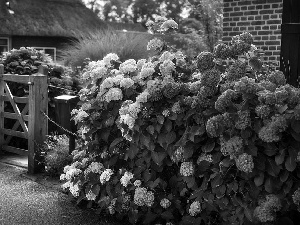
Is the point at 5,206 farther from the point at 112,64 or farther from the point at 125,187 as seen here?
the point at 112,64

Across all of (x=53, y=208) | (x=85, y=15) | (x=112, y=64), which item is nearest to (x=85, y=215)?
(x=53, y=208)

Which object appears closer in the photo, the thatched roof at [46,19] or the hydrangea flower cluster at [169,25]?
the hydrangea flower cluster at [169,25]

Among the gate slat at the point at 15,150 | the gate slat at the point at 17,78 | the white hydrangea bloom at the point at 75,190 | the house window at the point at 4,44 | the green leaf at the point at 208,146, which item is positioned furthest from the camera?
the house window at the point at 4,44

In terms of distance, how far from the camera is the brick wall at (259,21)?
7.41 metres

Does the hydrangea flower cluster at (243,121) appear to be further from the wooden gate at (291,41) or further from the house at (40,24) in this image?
the house at (40,24)

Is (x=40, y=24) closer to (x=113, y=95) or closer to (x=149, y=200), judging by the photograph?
(x=113, y=95)

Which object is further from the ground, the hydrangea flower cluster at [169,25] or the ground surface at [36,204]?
the hydrangea flower cluster at [169,25]

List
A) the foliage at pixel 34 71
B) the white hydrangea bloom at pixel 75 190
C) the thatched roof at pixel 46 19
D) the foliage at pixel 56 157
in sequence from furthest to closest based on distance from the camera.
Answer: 1. the thatched roof at pixel 46 19
2. the foliage at pixel 34 71
3. the foliage at pixel 56 157
4. the white hydrangea bloom at pixel 75 190

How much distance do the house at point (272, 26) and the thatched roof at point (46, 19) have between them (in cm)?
1480

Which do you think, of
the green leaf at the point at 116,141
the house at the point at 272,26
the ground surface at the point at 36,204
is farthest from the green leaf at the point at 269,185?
the house at the point at 272,26

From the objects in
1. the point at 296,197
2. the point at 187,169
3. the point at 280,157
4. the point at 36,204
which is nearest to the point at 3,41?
the point at 36,204

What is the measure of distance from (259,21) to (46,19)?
17521mm

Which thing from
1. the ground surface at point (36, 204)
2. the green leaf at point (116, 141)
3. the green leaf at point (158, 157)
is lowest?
the ground surface at point (36, 204)

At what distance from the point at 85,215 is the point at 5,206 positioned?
925 mm
